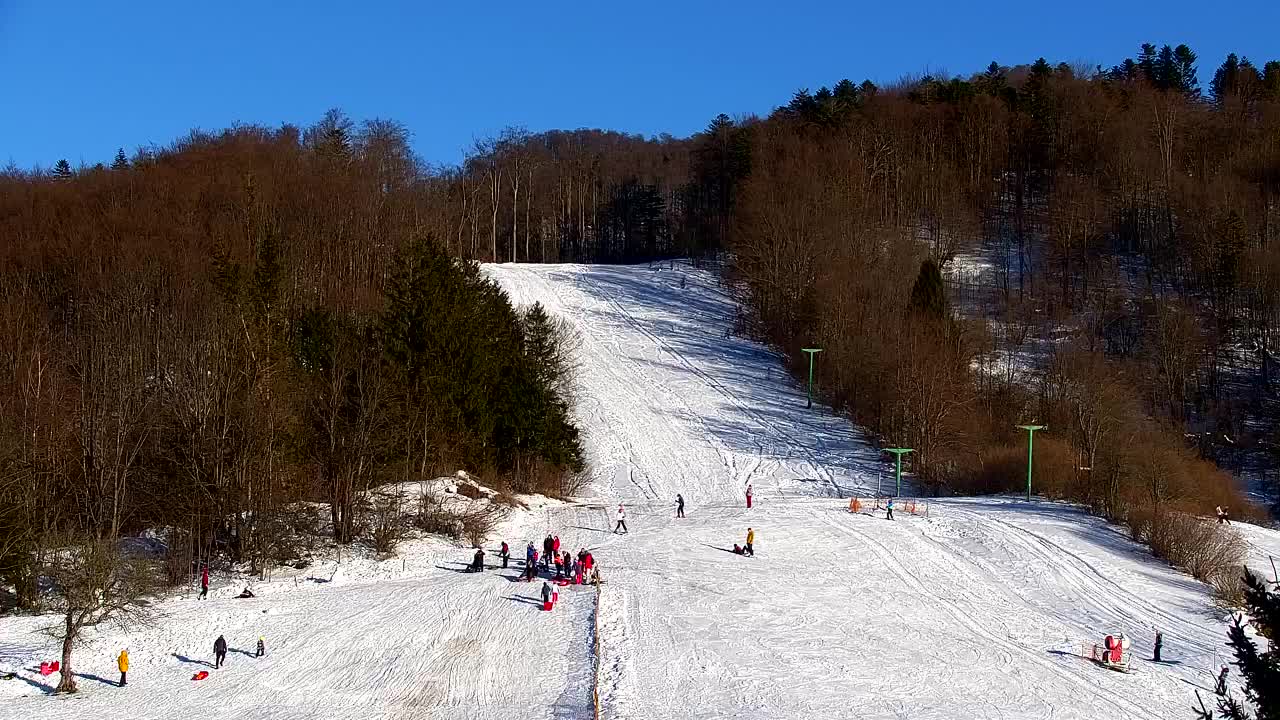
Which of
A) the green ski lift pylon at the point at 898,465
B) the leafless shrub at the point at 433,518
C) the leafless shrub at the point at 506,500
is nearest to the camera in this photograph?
the leafless shrub at the point at 433,518

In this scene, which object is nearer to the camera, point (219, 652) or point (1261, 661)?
point (1261, 661)

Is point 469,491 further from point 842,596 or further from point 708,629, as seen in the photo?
point 842,596

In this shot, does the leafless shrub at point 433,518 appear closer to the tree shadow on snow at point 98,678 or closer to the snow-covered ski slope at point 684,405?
the snow-covered ski slope at point 684,405

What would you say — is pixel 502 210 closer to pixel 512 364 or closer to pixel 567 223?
pixel 567 223

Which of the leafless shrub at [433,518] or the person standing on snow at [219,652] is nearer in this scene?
the person standing on snow at [219,652]

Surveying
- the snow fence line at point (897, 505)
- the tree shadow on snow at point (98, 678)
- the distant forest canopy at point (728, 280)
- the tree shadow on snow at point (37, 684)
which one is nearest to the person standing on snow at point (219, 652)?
the tree shadow on snow at point (98, 678)

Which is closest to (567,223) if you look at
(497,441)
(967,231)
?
(967,231)

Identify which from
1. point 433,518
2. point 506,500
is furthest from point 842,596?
point 506,500
